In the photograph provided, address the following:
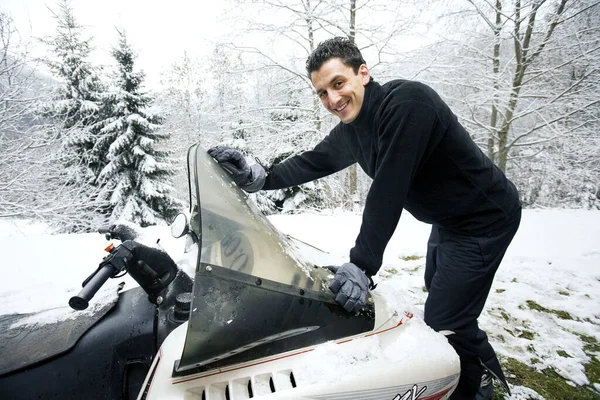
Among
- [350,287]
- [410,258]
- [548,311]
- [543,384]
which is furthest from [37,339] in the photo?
[410,258]

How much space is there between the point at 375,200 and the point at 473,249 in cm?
73

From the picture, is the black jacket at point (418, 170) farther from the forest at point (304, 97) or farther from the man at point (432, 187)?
the forest at point (304, 97)

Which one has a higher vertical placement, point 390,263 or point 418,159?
point 418,159

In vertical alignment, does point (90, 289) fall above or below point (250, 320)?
above

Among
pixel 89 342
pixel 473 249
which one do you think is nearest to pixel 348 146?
pixel 473 249

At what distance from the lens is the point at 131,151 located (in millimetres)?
12188


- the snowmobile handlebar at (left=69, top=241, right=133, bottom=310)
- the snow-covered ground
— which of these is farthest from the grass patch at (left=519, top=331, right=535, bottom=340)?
the snowmobile handlebar at (left=69, top=241, right=133, bottom=310)

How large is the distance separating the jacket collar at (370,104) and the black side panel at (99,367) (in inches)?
54.8

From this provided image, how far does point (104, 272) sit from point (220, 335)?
1.65 ft

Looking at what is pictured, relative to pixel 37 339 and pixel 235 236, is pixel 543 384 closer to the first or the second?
pixel 235 236

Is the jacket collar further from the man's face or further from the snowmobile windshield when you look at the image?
the snowmobile windshield

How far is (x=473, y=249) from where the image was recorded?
1.67 metres

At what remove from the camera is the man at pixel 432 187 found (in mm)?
1355

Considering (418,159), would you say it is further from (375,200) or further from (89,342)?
(89,342)
